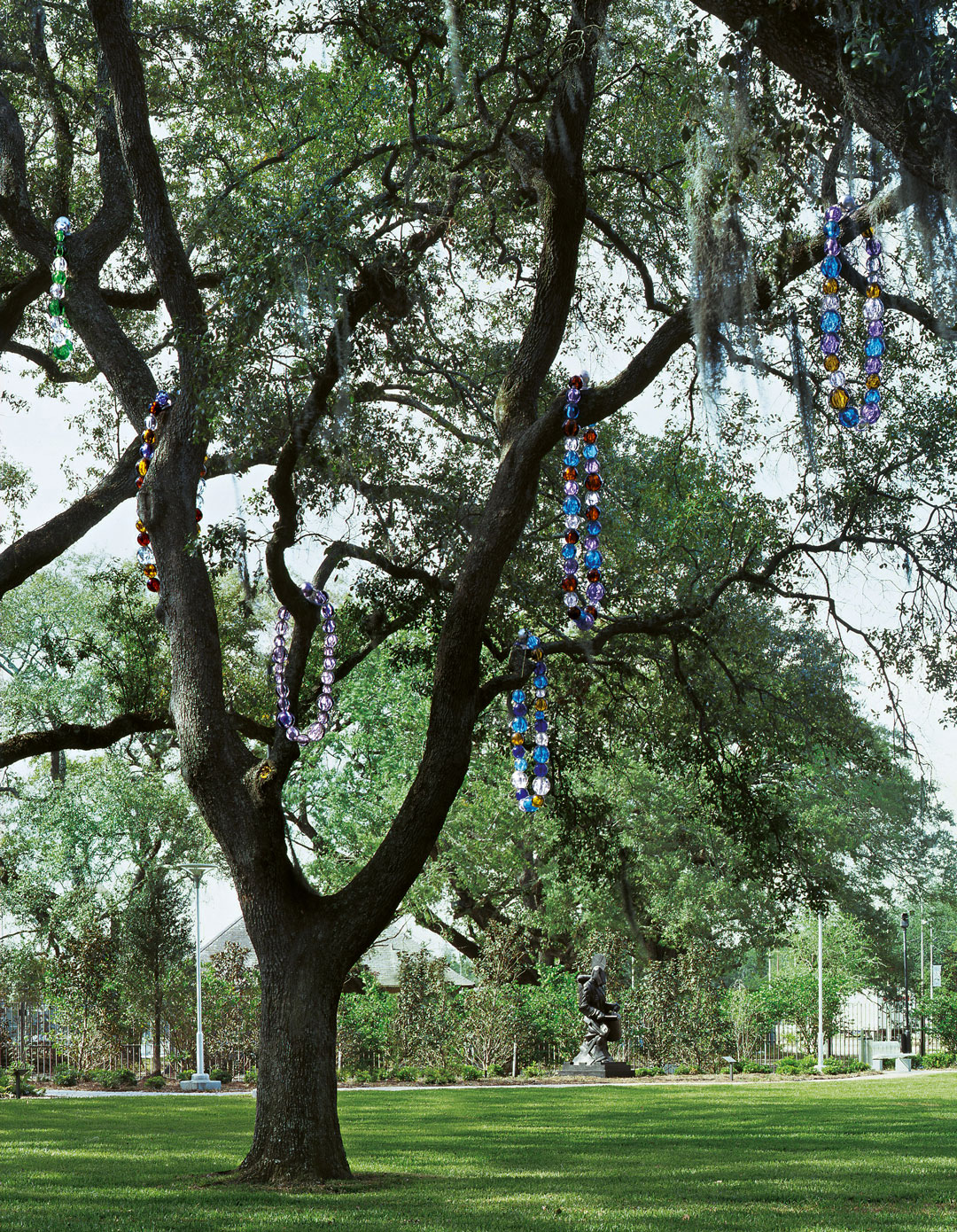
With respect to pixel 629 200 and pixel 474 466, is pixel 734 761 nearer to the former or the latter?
pixel 474 466

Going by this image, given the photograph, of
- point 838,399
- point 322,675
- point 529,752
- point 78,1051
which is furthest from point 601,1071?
point 838,399

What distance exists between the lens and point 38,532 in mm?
10438

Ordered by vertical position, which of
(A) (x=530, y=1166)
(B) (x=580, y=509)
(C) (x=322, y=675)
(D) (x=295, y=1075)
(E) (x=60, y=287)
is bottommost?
(A) (x=530, y=1166)

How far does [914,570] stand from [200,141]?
26.0ft

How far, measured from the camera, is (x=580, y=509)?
28.8ft

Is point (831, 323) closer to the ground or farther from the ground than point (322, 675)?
farther from the ground

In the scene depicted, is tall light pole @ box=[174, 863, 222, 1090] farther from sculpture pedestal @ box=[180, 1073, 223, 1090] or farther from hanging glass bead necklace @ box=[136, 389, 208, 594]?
hanging glass bead necklace @ box=[136, 389, 208, 594]

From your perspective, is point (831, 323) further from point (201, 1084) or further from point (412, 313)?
point (201, 1084)

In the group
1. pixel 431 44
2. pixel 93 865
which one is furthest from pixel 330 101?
pixel 93 865

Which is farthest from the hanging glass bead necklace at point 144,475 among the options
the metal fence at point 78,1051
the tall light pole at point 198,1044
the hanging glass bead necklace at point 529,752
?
the metal fence at point 78,1051

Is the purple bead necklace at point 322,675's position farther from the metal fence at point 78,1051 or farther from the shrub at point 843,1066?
the shrub at point 843,1066

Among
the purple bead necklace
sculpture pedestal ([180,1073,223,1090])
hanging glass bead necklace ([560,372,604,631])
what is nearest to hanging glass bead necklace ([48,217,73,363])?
the purple bead necklace

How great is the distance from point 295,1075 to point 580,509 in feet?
13.9

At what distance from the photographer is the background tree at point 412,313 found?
7.53m
